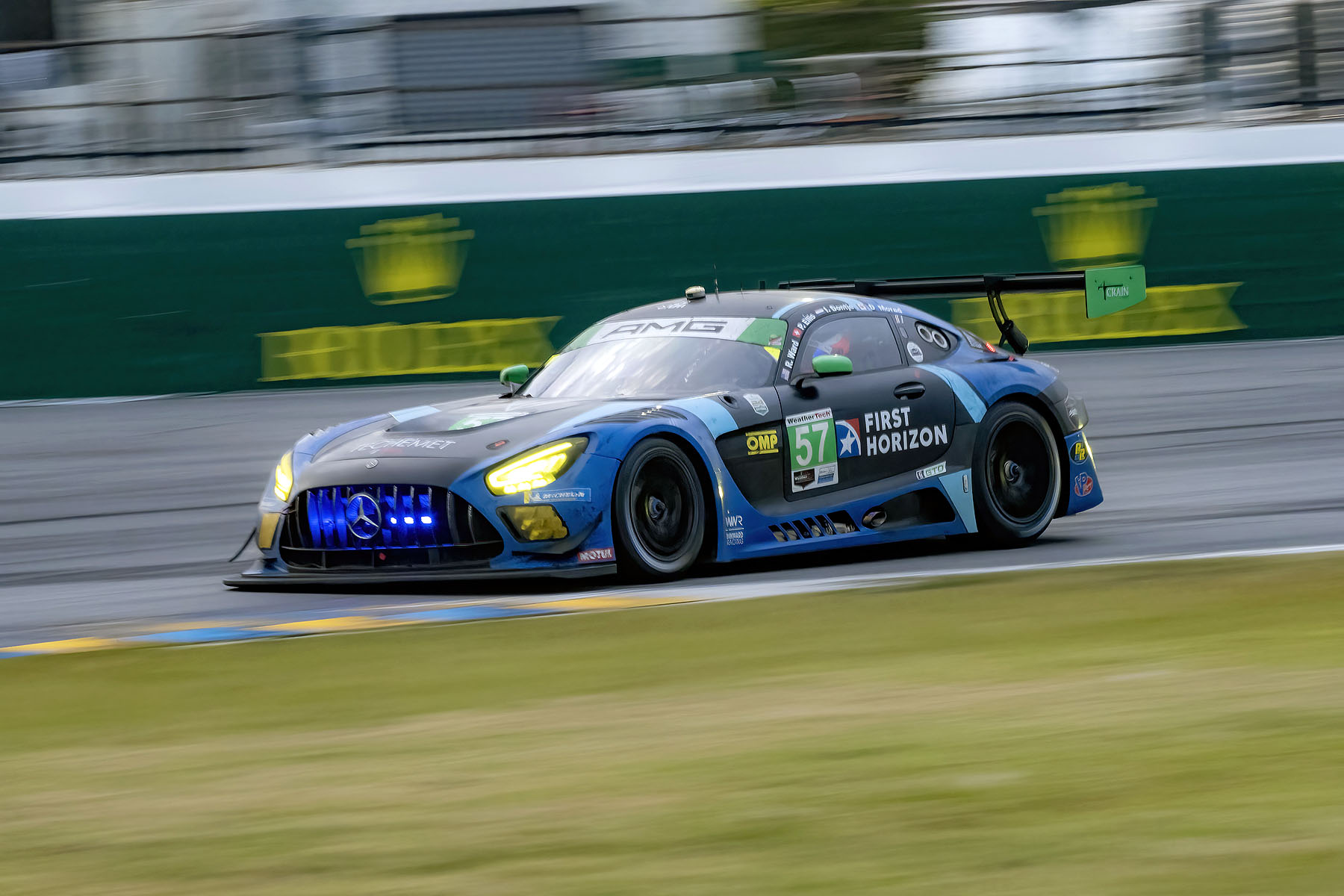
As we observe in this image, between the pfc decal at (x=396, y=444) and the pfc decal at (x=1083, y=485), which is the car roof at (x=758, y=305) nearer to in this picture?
the pfc decal at (x=1083, y=485)

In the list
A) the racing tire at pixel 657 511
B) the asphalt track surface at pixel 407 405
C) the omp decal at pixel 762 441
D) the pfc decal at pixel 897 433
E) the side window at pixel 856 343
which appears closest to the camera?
the racing tire at pixel 657 511

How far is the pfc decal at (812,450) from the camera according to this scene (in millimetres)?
8594

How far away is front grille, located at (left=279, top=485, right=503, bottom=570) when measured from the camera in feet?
25.6

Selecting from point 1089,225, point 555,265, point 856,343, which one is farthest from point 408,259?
point 856,343

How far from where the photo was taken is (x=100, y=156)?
17703 mm

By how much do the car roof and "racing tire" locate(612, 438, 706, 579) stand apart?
48.2 inches

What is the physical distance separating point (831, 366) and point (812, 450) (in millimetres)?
388

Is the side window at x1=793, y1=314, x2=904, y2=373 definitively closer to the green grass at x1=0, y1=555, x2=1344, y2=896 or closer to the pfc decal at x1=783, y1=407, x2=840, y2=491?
the pfc decal at x1=783, y1=407, x2=840, y2=491

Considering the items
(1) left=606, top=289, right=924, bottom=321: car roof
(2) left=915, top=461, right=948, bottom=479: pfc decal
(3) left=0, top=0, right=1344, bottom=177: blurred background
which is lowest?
(2) left=915, top=461, right=948, bottom=479: pfc decal

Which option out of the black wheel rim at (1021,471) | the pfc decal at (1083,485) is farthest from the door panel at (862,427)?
the pfc decal at (1083,485)

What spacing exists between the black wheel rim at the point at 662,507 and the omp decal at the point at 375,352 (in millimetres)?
8628

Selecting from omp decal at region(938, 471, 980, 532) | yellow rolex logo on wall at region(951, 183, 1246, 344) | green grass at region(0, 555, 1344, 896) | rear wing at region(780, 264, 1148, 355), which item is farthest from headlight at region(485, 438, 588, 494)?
yellow rolex logo on wall at region(951, 183, 1246, 344)

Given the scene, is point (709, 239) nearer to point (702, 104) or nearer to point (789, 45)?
point (702, 104)

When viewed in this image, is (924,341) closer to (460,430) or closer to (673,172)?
(460,430)
